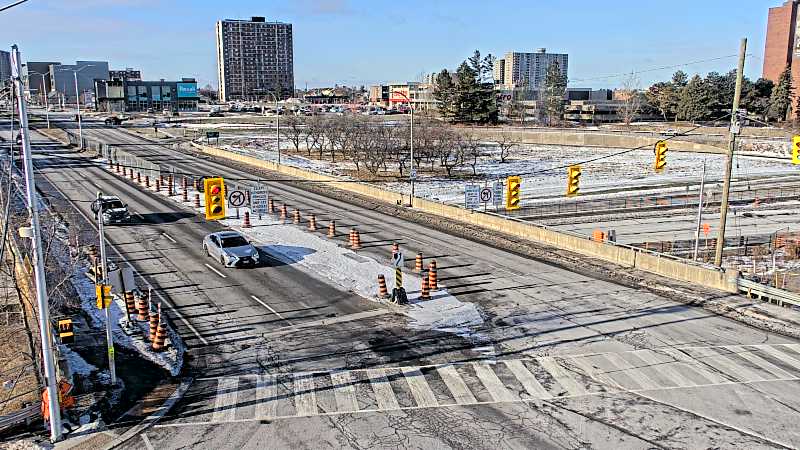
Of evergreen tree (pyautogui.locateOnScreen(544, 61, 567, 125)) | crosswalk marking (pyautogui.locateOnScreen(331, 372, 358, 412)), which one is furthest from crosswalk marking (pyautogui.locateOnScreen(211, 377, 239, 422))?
evergreen tree (pyautogui.locateOnScreen(544, 61, 567, 125))

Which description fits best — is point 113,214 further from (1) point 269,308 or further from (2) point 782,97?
(2) point 782,97

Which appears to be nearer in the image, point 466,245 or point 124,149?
point 466,245

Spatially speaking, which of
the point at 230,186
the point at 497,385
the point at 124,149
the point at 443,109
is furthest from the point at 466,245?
the point at 443,109

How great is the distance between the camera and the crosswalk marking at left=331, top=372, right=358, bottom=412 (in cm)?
1466

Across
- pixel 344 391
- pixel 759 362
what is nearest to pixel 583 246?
pixel 759 362

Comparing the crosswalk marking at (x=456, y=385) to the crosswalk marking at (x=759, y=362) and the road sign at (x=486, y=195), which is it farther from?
the road sign at (x=486, y=195)

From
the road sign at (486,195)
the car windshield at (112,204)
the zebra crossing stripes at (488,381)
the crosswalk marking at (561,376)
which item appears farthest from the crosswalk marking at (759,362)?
the car windshield at (112,204)

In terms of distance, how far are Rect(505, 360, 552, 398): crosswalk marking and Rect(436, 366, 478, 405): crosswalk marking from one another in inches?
56.9

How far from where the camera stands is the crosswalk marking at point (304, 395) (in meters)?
14.5

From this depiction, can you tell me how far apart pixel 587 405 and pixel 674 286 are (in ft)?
38.0

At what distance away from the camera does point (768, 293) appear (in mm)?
22172

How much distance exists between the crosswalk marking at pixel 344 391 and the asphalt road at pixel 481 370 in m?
0.05

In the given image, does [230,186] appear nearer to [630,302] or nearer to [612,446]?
[630,302]

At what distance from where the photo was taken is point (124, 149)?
80.1m
